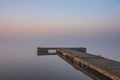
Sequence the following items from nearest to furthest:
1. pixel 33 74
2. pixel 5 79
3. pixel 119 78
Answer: pixel 119 78, pixel 5 79, pixel 33 74

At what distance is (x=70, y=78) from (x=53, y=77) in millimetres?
1770

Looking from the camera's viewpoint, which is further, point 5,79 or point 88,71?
point 5,79

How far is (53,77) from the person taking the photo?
20.3m

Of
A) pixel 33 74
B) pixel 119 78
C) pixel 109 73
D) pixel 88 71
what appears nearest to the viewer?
pixel 119 78

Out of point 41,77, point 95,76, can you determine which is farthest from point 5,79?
point 95,76

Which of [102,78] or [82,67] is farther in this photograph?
[82,67]

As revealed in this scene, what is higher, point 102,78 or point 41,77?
point 102,78

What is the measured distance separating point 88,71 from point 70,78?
1070 centimetres

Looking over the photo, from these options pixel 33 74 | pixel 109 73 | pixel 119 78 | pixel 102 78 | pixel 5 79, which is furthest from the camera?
pixel 33 74

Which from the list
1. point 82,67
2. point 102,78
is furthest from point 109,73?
point 82,67

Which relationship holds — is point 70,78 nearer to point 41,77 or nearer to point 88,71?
point 41,77

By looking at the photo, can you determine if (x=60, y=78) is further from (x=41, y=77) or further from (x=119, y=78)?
(x=119, y=78)

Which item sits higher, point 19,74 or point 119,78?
point 119,78

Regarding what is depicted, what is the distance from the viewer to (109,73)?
23.0 ft
